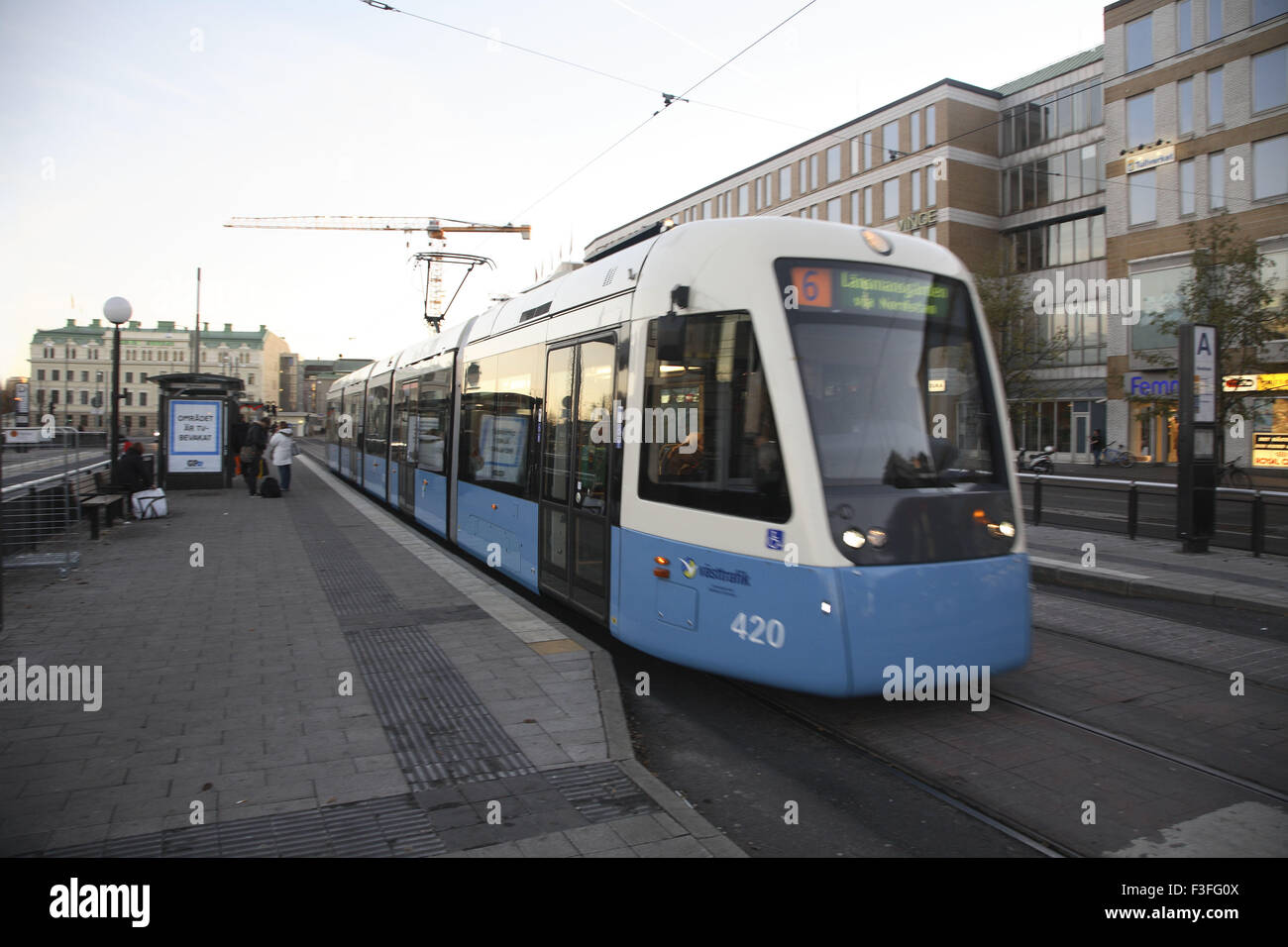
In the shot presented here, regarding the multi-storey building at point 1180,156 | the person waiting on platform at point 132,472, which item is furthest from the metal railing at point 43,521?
the multi-storey building at point 1180,156

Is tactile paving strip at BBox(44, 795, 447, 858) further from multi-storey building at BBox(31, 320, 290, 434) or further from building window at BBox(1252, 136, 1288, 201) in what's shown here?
multi-storey building at BBox(31, 320, 290, 434)

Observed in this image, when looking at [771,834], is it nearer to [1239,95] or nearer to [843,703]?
[843,703]

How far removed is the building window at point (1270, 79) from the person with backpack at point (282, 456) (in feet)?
113

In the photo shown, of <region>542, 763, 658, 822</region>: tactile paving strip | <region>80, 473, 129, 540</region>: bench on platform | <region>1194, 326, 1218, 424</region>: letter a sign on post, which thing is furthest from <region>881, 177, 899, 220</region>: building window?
<region>542, 763, 658, 822</region>: tactile paving strip

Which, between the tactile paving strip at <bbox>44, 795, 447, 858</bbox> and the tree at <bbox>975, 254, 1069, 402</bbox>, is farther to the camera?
the tree at <bbox>975, 254, 1069, 402</bbox>

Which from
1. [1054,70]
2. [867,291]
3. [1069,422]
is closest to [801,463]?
[867,291]

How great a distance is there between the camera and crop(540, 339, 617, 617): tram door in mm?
6582

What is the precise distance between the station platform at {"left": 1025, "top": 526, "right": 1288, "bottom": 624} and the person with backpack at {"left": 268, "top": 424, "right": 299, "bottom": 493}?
52.0 ft

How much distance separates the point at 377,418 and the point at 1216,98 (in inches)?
1314

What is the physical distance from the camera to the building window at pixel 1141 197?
3475 centimetres

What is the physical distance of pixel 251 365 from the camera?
116 metres

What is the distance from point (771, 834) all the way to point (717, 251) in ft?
11.5

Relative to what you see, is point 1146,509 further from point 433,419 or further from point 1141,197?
point 1141,197

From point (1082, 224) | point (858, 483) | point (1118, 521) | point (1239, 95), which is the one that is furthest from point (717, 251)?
point (1082, 224)
